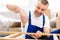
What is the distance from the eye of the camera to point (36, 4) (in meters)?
0.88

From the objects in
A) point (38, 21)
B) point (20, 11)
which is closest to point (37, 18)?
point (38, 21)

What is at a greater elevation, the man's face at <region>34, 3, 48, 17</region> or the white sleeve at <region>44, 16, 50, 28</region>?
the man's face at <region>34, 3, 48, 17</region>

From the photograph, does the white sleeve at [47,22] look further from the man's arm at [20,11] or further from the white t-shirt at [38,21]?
the man's arm at [20,11]

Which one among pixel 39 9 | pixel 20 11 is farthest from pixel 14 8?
pixel 39 9

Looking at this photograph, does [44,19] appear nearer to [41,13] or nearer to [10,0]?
[41,13]

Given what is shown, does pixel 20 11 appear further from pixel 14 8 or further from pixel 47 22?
pixel 47 22

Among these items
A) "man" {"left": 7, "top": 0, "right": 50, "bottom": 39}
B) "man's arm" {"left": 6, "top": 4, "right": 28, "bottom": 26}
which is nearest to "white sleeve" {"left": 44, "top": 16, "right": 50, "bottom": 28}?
"man" {"left": 7, "top": 0, "right": 50, "bottom": 39}

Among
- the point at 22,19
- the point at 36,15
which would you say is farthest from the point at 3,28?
the point at 36,15

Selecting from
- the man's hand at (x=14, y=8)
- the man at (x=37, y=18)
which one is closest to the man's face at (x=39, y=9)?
the man at (x=37, y=18)

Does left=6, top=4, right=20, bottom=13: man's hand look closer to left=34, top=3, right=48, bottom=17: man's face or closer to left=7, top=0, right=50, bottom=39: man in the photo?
left=7, top=0, right=50, bottom=39: man

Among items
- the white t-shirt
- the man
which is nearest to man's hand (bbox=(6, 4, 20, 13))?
the man

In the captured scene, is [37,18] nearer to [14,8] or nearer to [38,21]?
[38,21]

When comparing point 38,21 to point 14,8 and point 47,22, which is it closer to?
point 47,22

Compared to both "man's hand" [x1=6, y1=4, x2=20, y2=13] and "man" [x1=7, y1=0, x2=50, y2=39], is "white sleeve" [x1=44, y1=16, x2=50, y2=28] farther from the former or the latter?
"man's hand" [x1=6, y1=4, x2=20, y2=13]
